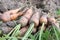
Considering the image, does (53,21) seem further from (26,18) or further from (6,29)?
(6,29)

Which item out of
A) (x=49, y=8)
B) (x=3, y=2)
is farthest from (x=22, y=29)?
(x=49, y=8)

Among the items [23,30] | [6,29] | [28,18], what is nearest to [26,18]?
[28,18]

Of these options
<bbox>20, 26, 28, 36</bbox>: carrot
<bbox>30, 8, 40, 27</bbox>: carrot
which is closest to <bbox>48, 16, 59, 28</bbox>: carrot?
<bbox>30, 8, 40, 27</bbox>: carrot

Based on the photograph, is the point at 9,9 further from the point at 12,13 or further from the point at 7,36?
the point at 7,36

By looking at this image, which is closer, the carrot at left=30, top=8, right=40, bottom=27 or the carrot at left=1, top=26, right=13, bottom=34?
the carrot at left=1, top=26, right=13, bottom=34

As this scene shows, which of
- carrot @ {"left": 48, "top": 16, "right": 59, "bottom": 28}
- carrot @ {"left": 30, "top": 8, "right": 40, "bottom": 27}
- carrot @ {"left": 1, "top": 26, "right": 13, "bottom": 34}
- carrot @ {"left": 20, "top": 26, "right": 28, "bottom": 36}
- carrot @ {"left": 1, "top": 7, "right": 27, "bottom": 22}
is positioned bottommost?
carrot @ {"left": 20, "top": 26, "right": 28, "bottom": 36}

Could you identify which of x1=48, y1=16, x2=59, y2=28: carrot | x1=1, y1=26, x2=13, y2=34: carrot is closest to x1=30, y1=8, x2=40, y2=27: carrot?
x1=48, y1=16, x2=59, y2=28: carrot

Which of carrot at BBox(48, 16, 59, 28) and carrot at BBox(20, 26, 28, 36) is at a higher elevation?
carrot at BBox(48, 16, 59, 28)

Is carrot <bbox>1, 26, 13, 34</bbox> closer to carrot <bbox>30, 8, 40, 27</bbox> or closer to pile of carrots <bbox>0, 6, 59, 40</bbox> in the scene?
pile of carrots <bbox>0, 6, 59, 40</bbox>

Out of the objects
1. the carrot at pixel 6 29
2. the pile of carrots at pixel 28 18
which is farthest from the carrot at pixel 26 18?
the carrot at pixel 6 29
